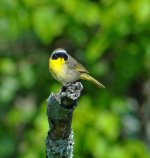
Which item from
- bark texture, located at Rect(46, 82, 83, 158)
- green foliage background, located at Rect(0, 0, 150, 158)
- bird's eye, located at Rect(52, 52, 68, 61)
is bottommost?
green foliage background, located at Rect(0, 0, 150, 158)

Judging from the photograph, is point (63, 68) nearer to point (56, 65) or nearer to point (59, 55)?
point (56, 65)

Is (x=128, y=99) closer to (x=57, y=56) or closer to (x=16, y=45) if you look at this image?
(x=16, y=45)

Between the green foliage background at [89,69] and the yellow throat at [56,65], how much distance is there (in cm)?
188

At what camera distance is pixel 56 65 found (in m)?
2.38

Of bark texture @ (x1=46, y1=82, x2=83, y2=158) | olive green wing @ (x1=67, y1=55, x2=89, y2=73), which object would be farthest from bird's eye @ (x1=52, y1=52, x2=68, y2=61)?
bark texture @ (x1=46, y1=82, x2=83, y2=158)

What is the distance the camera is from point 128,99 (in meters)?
5.37

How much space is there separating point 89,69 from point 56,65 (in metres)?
2.76

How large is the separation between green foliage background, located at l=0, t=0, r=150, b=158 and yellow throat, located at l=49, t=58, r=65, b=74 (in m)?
1.88

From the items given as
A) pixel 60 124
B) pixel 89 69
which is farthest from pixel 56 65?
pixel 89 69

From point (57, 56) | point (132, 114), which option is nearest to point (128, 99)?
point (132, 114)

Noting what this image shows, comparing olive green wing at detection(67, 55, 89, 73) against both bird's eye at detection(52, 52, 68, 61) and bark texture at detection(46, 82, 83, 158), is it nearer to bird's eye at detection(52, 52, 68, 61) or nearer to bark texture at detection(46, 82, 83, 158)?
bird's eye at detection(52, 52, 68, 61)

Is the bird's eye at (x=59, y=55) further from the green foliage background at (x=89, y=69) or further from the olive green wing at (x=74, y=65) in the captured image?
the green foliage background at (x=89, y=69)

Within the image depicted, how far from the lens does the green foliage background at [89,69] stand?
4.50m

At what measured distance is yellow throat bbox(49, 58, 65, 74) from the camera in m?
2.30
